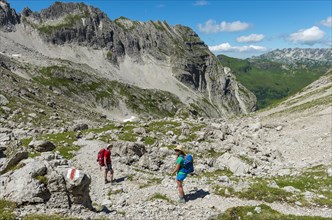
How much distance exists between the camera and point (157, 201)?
885 inches

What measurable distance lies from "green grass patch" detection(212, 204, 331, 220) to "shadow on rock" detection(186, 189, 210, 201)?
3.64 metres

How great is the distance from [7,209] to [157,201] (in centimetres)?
947

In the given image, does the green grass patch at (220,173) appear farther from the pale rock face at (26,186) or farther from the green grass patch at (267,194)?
the pale rock face at (26,186)

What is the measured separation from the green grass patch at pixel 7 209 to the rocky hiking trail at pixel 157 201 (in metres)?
4.61

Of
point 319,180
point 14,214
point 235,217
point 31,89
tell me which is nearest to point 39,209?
point 14,214

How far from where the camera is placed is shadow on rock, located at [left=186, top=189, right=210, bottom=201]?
23516 millimetres

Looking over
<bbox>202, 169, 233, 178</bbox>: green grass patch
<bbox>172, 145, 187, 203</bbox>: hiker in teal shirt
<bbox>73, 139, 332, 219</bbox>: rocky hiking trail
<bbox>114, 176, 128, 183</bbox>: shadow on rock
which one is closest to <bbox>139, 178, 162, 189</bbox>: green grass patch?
<bbox>73, 139, 332, 219</bbox>: rocky hiking trail

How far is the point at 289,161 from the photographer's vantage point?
Result: 42.7 meters

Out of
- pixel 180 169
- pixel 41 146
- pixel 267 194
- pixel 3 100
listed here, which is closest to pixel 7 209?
pixel 180 169

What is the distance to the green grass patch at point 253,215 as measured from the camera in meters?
19.1

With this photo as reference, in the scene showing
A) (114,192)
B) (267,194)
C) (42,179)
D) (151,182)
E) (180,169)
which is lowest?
(267,194)

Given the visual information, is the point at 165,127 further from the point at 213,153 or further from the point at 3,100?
the point at 3,100

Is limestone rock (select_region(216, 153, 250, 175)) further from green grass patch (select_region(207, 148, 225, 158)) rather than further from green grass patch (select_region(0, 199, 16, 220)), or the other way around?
green grass patch (select_region(0, 199, 16, 220))

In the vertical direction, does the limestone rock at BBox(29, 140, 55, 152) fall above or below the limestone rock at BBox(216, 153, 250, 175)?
above
